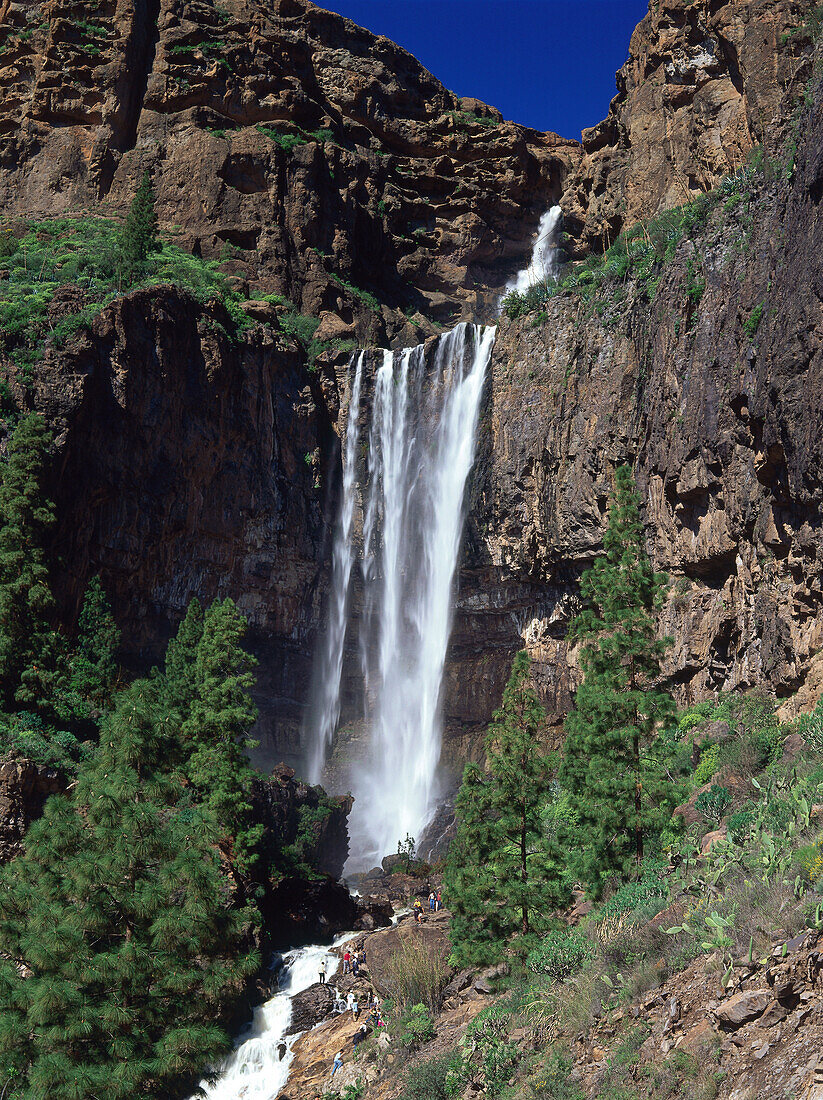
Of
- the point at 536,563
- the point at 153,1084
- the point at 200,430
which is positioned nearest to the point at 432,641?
the point at 536,563

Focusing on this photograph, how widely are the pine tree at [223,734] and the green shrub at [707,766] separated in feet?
42.9

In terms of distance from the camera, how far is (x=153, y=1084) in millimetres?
14055

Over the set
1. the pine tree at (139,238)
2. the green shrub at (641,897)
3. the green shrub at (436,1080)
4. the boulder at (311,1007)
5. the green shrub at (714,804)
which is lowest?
the boulder at (311,1007)

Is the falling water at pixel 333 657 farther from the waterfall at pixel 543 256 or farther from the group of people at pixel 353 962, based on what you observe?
the waterfall at pixel 543 256

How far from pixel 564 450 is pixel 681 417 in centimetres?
794

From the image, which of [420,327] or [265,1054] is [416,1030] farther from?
[420,327]

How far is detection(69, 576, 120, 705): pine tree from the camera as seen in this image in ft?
106

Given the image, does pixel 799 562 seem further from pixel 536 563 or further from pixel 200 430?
pixel 200 430

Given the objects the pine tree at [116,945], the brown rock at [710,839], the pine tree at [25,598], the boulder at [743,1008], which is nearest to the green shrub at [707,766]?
the brown rock at [710,839]

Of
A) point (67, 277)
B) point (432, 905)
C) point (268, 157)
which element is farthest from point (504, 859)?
point (268, 157)

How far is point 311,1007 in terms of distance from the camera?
24.6 meters

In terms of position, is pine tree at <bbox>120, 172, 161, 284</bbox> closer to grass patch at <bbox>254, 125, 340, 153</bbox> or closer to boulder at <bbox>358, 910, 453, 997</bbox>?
grass patch at <bbox>254, 125, 340, 153</bbox>

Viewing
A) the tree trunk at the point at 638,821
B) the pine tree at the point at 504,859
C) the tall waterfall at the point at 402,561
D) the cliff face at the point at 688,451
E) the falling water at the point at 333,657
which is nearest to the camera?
the tree trunk at the point at 638,821

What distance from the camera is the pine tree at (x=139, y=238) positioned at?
44.2 m
